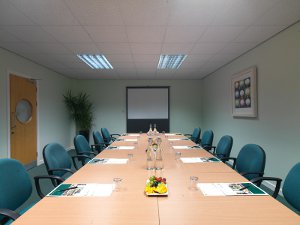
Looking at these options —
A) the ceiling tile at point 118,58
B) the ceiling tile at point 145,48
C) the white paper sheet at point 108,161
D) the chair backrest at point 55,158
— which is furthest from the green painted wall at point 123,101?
the white paper sheet at point 108,161

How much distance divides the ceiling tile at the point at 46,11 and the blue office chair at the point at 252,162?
2.65 m

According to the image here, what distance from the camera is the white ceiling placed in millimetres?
2576

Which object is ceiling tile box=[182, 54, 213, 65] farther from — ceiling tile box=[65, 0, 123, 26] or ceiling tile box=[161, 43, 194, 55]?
ceiling tile box=[65, 0, 123, 26]

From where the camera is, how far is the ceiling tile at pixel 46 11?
2508 millimetres

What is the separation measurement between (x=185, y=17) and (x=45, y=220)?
2.66 m

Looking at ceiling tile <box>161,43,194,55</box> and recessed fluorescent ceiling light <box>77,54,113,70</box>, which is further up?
recessed fluorescent ceiling light <box>77,54,113,70</box>

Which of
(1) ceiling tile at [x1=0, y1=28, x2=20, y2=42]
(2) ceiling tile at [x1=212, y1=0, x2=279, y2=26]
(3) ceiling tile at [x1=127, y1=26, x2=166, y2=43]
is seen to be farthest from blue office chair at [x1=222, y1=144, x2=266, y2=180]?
(1) ceiling tile at [x1=0, y1=28, x2=20, y2=42]

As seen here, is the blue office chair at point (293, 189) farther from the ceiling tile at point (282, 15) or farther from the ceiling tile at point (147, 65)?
the ceiling tile at point (147, 65)

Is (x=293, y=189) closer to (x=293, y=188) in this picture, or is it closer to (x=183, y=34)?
(x=293, y=188)

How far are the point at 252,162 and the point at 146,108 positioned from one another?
587 centimetres

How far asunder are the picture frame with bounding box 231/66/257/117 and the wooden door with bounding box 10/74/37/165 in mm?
4766

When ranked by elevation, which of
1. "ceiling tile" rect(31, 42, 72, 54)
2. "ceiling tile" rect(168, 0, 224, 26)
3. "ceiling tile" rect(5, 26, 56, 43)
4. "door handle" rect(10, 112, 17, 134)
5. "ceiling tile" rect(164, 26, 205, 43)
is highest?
"ceiling tile" rect(5, 26, 56, 43)

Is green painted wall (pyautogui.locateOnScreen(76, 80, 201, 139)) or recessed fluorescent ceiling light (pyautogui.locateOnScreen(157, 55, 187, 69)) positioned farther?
green painted wall (pyautogui.locateOnScreen(76, 80, 201, 139))

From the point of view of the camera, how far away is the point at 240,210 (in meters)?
1.26
